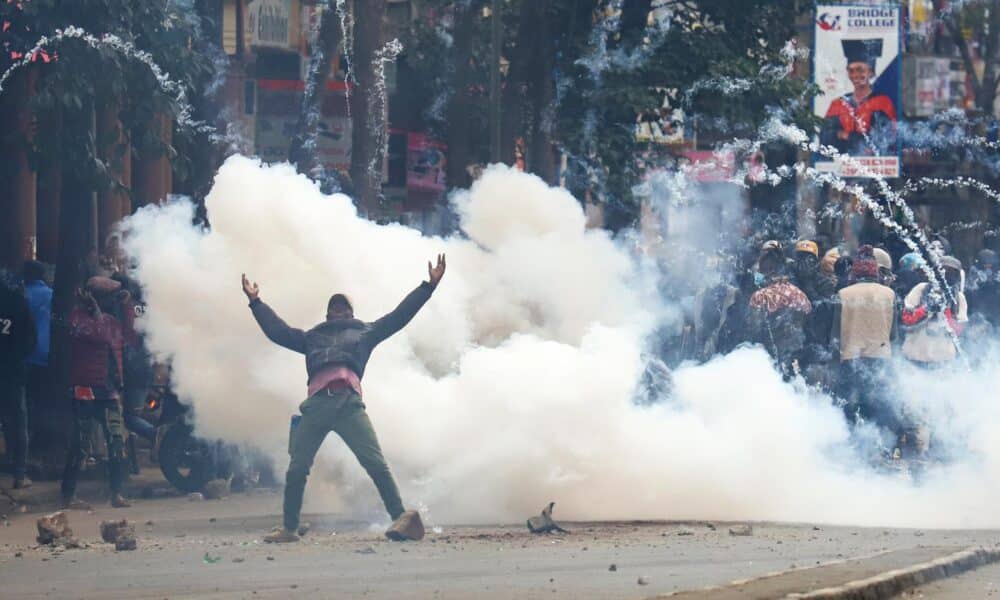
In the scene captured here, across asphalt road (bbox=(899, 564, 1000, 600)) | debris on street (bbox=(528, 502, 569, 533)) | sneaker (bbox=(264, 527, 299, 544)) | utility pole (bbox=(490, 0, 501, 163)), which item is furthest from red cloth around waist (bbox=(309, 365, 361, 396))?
utility pole (bbox=(490, 0, 501, 163))

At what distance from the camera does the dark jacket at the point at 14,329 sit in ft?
48.2

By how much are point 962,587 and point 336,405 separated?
4.06 m

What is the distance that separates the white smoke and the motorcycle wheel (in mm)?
894

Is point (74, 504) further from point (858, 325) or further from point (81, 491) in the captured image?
point (858, 325)

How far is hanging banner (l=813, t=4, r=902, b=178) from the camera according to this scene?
28.0m

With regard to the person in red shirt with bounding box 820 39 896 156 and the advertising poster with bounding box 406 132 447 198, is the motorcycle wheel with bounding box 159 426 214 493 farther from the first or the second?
the person in red shirt with bounding box 820 39 896 156

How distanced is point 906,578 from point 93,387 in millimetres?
6911

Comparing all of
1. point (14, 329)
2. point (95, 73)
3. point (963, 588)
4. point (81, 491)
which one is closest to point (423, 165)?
point (95, 73)

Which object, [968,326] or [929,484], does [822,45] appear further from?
[929,484]

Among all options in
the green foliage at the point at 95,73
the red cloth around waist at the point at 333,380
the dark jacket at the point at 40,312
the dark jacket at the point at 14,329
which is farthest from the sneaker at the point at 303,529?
the green foliage at the point at 95,73

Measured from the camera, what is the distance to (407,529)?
37.1ft

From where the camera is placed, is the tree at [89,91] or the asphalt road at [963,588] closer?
the asphalt road at [963,588]

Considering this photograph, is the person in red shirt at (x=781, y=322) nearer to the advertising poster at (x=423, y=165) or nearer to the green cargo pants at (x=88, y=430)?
the green cargo pants at (x=88, y=430)

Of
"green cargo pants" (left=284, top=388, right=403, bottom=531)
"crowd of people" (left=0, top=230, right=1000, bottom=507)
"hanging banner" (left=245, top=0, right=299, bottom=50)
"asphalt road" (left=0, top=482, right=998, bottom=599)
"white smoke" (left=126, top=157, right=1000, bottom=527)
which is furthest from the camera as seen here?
"hanging banner" (left=245, top=0, right=299, bottom=50)
